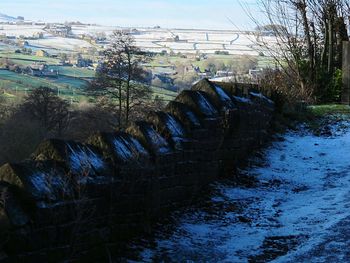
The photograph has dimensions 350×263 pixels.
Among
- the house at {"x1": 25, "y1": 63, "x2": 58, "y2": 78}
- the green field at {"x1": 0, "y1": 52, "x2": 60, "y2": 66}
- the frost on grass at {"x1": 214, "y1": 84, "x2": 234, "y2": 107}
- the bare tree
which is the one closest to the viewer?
the frost on grass at {"x1": 214, "y1": 84, "x2": 234, "y2": 107}

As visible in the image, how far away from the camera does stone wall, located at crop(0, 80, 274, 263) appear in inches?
163

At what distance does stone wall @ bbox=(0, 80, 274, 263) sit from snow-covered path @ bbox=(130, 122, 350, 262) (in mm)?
376

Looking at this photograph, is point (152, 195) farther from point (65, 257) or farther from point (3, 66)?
point (3, 66)

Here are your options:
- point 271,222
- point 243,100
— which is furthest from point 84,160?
point 243,100

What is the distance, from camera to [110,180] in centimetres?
520

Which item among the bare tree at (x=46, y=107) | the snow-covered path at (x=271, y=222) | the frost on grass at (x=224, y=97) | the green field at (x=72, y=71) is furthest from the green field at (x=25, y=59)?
the snow-covered path at (x=271, y=222)

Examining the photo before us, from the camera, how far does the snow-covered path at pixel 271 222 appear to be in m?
5.46

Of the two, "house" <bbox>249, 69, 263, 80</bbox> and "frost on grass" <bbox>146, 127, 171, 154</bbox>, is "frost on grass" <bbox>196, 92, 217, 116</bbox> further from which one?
"house" <bbox>249, 69, 263, 80</bbox>

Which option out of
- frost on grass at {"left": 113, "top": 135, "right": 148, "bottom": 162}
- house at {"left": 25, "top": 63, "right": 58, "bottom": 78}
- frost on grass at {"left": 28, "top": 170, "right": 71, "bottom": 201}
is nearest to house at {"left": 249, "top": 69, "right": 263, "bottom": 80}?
frost on grass at {"left": 113, "top": 135, "right": 148, "bottom": 162}

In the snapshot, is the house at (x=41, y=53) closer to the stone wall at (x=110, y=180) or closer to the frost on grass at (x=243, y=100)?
the frost on grass at (x=243, y=100)

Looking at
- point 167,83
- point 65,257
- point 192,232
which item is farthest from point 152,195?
point 167,83

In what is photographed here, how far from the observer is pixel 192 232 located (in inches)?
245

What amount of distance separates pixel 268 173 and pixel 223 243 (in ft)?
12.2

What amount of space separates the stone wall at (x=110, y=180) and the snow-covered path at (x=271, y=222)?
0.38 meters
